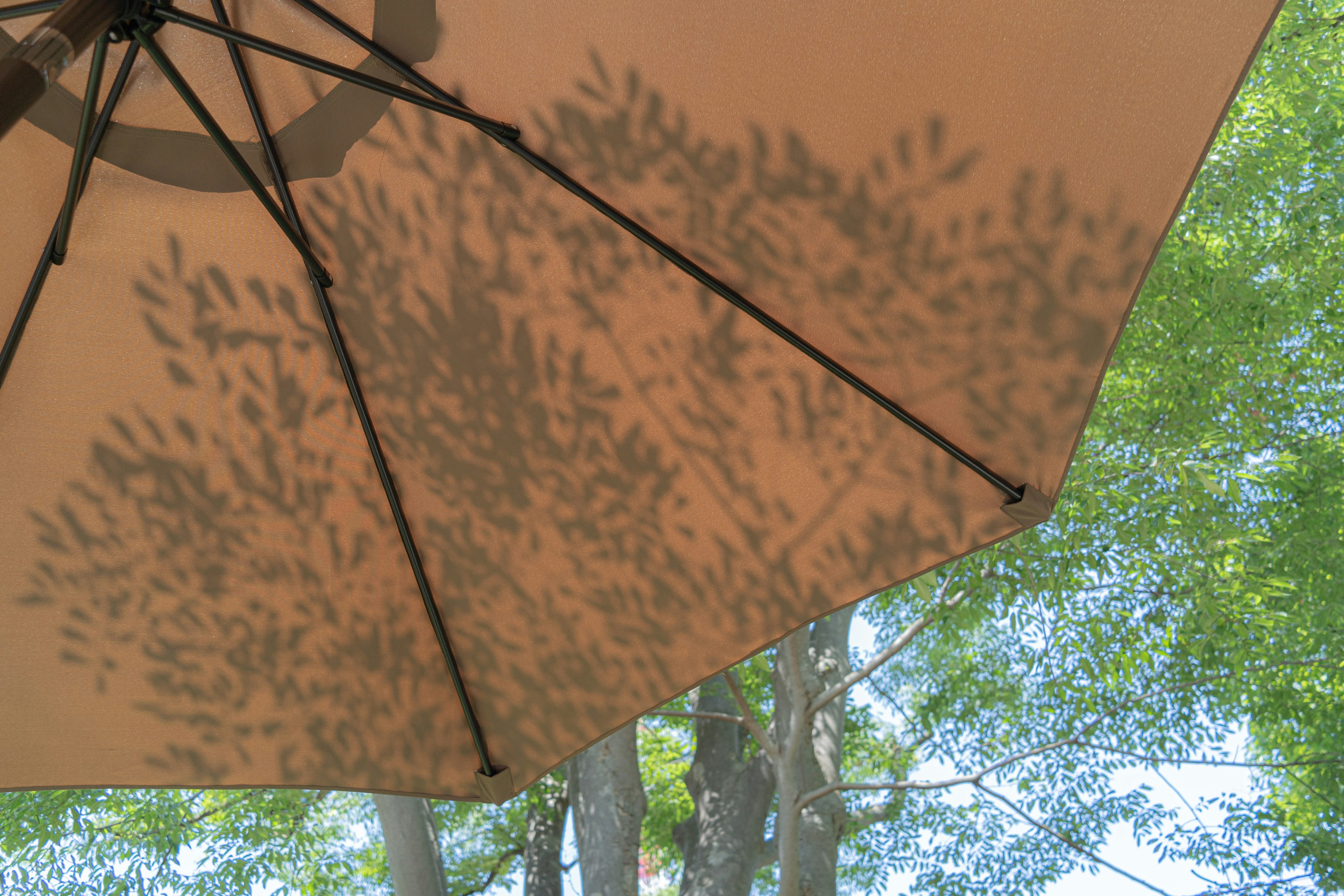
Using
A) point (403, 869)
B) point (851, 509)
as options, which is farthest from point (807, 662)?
point (851, 509)

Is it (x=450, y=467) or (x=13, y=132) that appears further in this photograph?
(x=450, y=467)

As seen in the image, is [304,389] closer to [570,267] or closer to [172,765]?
[570,267]

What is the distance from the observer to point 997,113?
1.83 m

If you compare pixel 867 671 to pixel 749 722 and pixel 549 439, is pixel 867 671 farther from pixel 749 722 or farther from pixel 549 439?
pixel 549 439

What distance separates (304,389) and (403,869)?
4580 mm

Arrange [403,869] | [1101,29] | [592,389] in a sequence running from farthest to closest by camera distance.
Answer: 1. [403,869]
2. [592,389]
3. [1101,29]

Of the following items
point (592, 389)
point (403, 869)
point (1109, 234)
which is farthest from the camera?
point (403, 869)

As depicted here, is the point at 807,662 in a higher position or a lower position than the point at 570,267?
higher

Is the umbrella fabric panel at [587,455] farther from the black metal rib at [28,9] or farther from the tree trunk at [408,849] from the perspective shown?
the tree trunk at [408,849]

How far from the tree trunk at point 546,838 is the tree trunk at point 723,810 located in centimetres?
162

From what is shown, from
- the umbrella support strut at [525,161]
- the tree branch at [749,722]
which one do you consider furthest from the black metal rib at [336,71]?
the tree branch at [749,722]

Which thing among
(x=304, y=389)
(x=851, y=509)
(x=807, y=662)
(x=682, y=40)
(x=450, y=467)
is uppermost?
(x=807, y=662)

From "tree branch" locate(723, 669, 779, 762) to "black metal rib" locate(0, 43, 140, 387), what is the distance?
11.4ft

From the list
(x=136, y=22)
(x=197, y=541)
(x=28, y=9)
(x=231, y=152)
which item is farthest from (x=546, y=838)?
(x=136, y=22)
